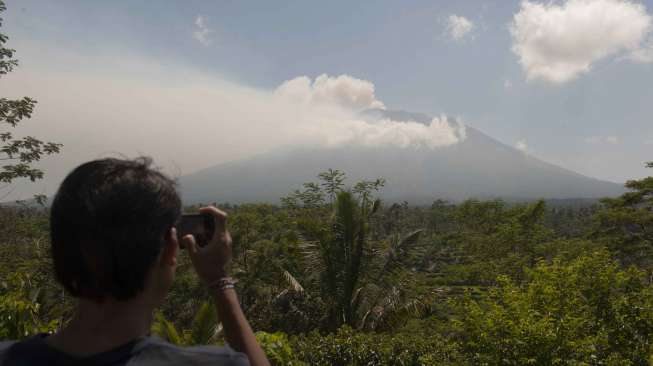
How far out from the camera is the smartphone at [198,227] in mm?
1131

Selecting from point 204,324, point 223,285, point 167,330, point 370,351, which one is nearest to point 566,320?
point 370,351

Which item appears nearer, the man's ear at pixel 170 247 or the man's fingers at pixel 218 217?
the man's ear at pixel 170 247

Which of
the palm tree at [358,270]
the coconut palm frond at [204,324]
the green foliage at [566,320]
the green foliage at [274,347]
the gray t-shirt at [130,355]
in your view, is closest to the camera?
the gray t-shirt at [130,355]

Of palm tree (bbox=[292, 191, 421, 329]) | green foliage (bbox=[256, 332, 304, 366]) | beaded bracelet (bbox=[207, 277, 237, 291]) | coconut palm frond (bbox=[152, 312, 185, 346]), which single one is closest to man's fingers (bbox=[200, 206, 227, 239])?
beaded bracelet (bbox=[207, 277, 237, 291])

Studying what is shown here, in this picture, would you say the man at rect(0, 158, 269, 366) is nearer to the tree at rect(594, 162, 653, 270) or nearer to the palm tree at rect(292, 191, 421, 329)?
the palm tree at rect(292, 191, 421, 329)

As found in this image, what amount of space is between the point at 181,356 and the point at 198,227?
1.24 ft

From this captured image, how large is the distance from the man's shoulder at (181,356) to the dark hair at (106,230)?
13 centimetres

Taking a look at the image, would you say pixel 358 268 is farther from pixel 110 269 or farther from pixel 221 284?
pixel 110 269

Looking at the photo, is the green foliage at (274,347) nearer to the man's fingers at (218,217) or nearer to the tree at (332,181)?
the man's fingers at (218,217)

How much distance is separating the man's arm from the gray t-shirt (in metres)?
0.12

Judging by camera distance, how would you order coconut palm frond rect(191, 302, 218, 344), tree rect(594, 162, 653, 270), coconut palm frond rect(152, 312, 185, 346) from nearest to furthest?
coconut palm frond rect(152, 312, 185, 346)
coconut palm frond rect(191, 302, 218, 344)
tree rect(594, 162, 653, 270)

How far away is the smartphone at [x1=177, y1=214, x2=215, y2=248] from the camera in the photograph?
1.13 m

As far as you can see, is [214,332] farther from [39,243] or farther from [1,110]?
[39,243]

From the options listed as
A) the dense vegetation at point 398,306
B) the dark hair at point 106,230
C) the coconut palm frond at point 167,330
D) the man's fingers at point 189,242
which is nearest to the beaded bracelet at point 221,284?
the man's fingers at point 189,242
